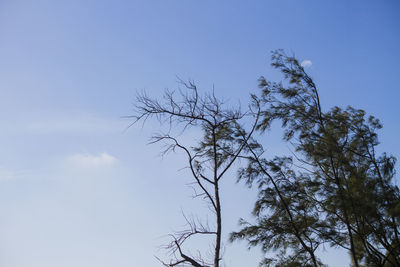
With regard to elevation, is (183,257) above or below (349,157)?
below

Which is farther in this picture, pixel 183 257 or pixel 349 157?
pixel 349 157

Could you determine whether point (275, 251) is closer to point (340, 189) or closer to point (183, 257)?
point (340, 189)

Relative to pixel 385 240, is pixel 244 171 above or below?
above

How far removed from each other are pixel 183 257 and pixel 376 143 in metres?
5.40

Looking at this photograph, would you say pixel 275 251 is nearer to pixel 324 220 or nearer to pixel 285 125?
pixel 324 220

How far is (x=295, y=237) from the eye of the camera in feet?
22.8

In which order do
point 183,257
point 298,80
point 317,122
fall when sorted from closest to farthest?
point 183,257 < point 317,122 < point 298,80

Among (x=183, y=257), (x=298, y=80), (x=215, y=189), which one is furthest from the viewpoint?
(x=298, y=80)

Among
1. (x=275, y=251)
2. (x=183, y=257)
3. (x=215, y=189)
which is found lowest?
(x=183, y=257)

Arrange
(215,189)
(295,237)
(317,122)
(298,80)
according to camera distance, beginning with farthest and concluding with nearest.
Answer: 1. (298,80)
2. (317,122)
3. (295,237)
4. (215,189)

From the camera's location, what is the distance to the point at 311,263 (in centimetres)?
668

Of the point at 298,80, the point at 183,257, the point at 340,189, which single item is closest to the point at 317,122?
the point at 298,80

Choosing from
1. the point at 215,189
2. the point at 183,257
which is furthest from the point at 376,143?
the point at 183,257

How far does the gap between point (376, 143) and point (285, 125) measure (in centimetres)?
212
